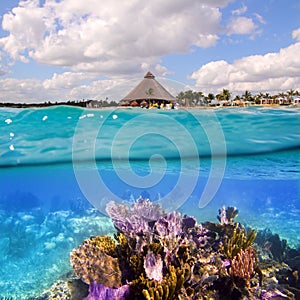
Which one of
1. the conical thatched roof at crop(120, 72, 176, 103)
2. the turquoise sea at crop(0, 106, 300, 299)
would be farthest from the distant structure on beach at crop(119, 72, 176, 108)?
the turquoise sea at crop(0, 106, 300, 299)

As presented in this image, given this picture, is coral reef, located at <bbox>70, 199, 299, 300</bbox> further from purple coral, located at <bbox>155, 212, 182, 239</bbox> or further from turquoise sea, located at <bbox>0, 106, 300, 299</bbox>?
turquoise sea, located at <bbox>0, 106, 300, 299</bbox>

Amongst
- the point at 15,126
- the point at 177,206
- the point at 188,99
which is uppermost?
the point at 188,99

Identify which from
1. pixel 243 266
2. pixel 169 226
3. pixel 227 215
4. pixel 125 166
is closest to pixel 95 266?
pixel 169 226

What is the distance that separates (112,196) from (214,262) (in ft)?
6.35

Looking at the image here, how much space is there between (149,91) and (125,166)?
7.67 metres

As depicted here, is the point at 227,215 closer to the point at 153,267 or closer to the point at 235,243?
the point at 235,243

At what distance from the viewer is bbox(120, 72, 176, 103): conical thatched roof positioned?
5406 millimetres

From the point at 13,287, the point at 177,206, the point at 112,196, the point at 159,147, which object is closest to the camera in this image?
the point at 177,206

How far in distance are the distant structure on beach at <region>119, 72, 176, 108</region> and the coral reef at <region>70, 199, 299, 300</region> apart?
6.39 ft

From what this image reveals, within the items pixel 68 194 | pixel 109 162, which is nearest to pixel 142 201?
pixel 109 162

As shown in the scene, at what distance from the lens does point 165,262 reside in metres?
4.25

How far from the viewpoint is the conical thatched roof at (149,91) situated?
17.7 feet

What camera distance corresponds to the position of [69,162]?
A: 1447cm

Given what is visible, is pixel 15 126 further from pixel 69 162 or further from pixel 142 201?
pixel 142 201
